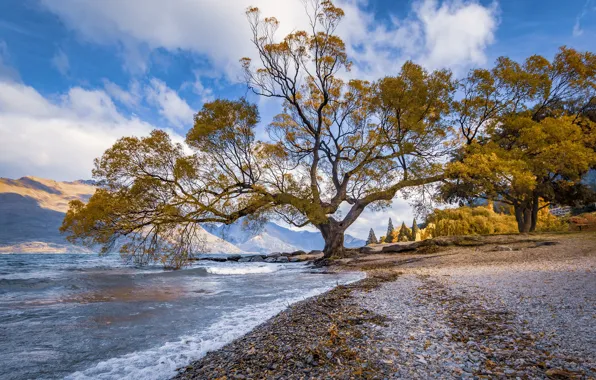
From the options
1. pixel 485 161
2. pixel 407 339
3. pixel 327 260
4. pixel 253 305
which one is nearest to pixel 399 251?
pixel 327 260

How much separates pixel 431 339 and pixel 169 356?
133 inches

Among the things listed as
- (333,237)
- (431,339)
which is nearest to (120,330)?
(431,339)

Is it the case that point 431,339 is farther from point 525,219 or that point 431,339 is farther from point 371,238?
point 371,238

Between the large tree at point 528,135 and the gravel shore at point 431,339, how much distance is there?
12.3m

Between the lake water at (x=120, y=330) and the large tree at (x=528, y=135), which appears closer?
the lake water at (x=120, y=330)

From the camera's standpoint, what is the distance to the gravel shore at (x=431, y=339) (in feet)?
8.75

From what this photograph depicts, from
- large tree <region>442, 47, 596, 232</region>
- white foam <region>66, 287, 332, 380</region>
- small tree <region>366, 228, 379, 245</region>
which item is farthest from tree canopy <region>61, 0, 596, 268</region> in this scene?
small tree <region>366, 228, 379, 245</region>

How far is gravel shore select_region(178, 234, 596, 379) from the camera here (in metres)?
2.67

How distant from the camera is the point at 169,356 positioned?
3951 millimetres

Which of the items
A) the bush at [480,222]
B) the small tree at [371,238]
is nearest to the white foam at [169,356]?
the bush at [480,222]

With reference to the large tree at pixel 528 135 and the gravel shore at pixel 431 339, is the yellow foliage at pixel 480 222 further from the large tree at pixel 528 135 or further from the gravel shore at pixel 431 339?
the gravel shore at pixel 431 339

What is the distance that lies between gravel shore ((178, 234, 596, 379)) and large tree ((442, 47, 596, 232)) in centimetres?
1226

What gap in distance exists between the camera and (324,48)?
19484 mm

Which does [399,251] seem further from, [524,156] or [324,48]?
[324,48]
